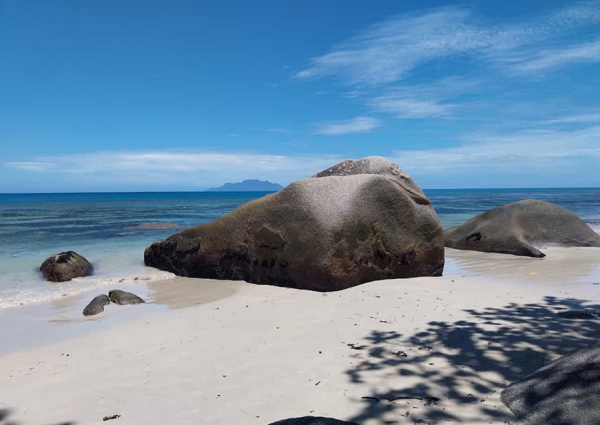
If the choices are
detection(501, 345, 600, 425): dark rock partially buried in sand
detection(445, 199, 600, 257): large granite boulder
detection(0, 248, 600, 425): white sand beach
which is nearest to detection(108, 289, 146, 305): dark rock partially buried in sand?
detection(0, 248, 600, 425): white sand beach

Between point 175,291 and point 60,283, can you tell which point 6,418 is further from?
point 60,283

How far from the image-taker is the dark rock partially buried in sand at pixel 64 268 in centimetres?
1011

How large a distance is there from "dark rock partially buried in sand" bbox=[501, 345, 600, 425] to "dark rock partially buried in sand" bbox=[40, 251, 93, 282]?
976cm

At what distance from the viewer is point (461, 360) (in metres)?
4.05

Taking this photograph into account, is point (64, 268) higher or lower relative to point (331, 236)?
lower

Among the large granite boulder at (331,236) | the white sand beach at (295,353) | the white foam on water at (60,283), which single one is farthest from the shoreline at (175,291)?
the large granite boulder at (331,236)

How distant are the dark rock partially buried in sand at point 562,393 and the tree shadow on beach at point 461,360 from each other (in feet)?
0.44

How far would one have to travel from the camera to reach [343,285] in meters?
7.89

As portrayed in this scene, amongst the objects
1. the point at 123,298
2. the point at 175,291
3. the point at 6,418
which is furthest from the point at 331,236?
the point at 6,418

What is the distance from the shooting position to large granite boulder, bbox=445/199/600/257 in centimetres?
1259

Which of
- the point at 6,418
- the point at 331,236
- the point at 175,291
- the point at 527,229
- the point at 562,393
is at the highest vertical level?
the point at 331,236

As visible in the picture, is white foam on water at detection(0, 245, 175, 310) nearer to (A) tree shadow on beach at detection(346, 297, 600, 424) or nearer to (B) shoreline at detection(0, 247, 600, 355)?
(B) shoreline at detection(0, 247, 600, 355)

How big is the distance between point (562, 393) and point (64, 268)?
10.3m

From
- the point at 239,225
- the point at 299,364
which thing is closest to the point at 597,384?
the point at 299,364
